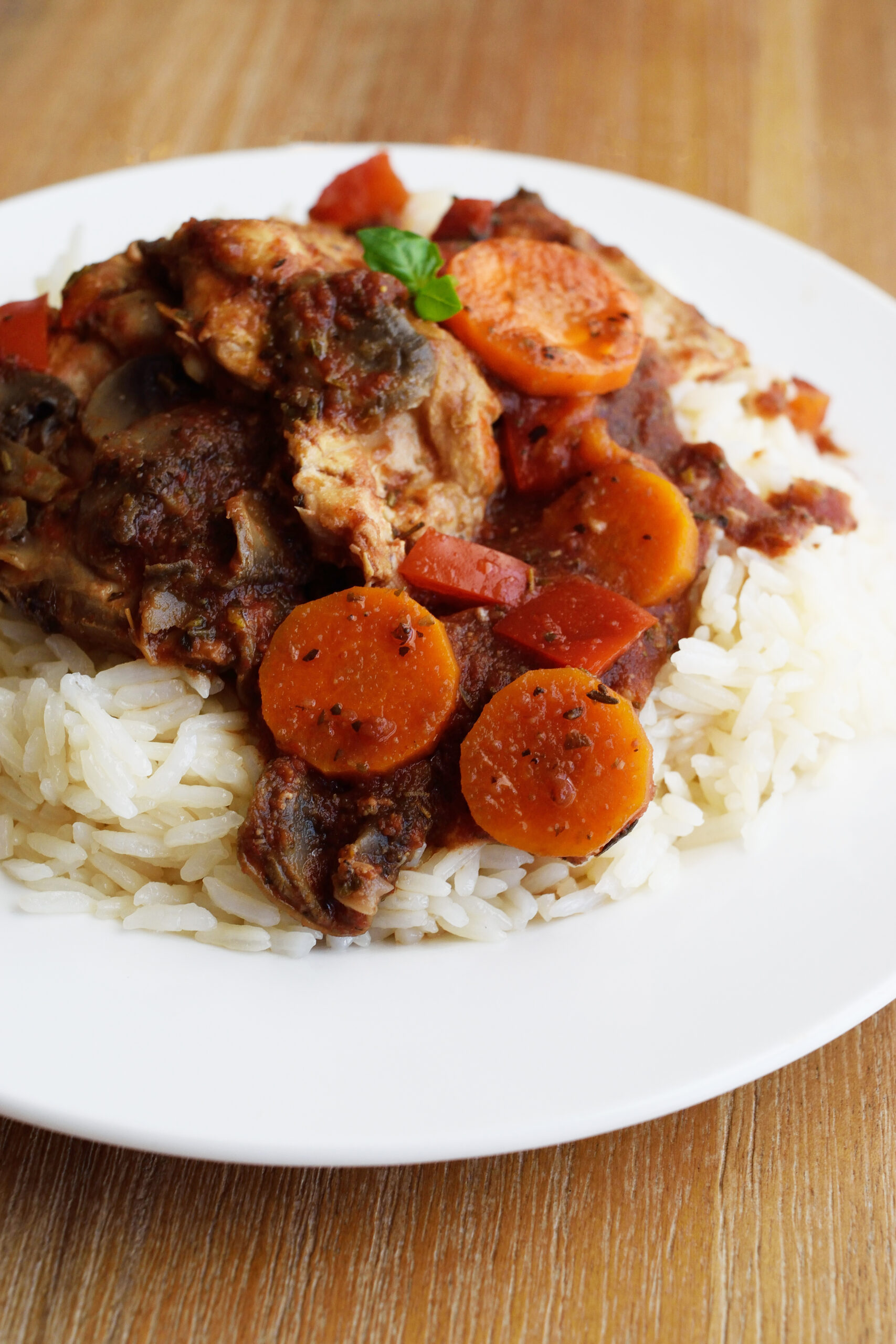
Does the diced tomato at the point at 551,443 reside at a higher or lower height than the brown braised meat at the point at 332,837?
higher

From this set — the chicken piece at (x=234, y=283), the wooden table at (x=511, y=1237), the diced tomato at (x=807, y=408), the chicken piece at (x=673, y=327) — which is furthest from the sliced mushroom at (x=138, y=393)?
the diced tomato at (x=807, y=408)

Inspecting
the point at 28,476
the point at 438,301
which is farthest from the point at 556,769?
the point at 28,476

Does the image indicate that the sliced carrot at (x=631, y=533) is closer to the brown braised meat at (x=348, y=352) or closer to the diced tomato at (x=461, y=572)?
the diced tomato at (x=461, y=572)

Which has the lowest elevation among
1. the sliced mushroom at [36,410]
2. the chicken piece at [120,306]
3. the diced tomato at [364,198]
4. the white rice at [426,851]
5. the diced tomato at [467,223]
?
the white rice at [426,851]

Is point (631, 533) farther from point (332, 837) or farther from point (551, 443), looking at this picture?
point (332, 837)

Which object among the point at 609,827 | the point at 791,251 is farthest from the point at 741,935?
the point at 791,251

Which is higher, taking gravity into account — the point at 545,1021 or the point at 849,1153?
the point at 545,1021

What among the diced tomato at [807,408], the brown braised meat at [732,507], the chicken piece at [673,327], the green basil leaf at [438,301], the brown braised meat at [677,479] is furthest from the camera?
the diced tomato at [807,408]

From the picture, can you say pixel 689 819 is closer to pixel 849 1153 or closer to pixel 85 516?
pixel 849 1153

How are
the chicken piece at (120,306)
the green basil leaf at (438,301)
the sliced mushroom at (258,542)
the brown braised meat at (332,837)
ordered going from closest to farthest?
the brown braised meat at (332,837) < the sliced mushroom at (258,542) < the green basil leaf at (438,301) < the chicken piece at (120,306)
